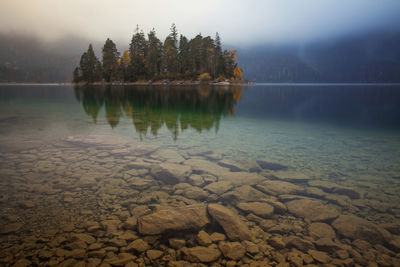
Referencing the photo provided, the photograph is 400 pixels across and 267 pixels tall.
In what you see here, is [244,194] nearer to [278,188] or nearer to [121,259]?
[278,188]

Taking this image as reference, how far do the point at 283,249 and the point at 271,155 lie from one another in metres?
5.52

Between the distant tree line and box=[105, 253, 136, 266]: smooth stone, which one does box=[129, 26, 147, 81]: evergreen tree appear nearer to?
the distant tree line

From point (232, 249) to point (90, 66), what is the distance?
415ft

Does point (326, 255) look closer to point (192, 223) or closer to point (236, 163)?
point (192, 223)

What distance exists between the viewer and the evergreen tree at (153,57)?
10500 cm

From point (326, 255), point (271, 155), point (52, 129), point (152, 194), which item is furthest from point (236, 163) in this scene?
point (52, 129)

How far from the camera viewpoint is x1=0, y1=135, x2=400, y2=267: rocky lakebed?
3828mm

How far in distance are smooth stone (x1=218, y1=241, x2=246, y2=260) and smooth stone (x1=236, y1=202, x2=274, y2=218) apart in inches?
46.9

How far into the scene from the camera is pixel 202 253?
387cm

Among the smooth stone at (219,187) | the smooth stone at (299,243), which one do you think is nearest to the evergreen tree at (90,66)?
the smooth stone at (219,187)

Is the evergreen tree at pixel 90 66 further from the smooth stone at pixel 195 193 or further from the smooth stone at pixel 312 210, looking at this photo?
the smooth stone at pixel 312 210

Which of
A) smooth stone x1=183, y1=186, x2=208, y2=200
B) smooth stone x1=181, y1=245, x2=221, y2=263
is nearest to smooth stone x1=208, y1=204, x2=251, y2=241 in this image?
smooth stone x1=181, y1=245, x2=221, y2=263

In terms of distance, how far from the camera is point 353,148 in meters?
10.5

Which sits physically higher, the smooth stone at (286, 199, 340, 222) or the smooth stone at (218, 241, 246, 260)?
the smooth stone at (286, 199, 340, 222)
